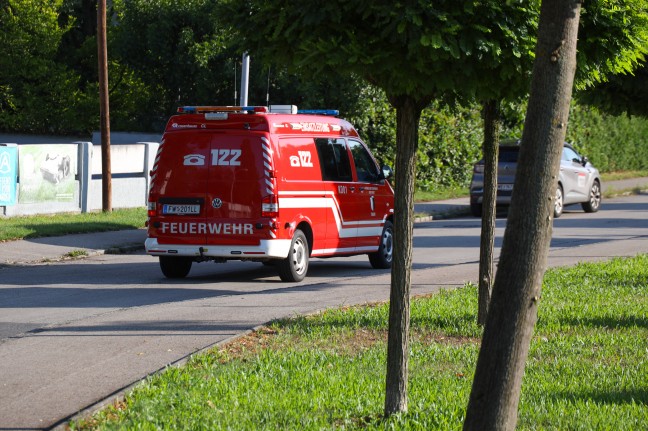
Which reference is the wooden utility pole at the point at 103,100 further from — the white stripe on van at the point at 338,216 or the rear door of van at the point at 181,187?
the rear door of van at the point at 181,187

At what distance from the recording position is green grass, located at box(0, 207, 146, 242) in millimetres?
19219

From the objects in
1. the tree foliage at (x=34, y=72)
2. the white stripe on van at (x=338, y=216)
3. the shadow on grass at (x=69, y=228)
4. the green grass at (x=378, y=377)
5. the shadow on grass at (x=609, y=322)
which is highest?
the tree foliage at (x=34, y=72)

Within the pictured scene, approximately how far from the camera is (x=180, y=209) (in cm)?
1424

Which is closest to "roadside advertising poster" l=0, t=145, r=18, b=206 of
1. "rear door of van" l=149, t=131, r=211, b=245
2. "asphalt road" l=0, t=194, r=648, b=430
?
"asphalt road" l=0, t=194, r=648, b=430

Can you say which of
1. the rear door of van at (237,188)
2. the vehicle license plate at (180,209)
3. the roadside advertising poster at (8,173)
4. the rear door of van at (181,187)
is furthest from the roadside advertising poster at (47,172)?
the rear door of van at (237,188)

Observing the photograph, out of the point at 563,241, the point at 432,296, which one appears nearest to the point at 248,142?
the point at 432,296

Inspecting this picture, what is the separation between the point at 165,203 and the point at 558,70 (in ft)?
31.7

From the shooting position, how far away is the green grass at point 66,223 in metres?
19.2

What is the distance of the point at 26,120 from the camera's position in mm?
39250

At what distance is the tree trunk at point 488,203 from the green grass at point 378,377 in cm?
43

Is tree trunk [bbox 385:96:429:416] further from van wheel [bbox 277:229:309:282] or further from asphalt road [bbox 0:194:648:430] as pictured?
van wheel [bbox 277:229:309:282]

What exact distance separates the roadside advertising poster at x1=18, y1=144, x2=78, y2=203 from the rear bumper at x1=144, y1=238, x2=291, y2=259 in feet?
27.9

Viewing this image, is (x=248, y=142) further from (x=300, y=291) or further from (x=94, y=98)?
(x=94, y=98)

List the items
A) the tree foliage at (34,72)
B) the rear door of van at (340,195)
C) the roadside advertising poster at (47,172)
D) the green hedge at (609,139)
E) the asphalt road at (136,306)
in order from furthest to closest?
the green hedge at (609,139) → the tree foliage at (34,72) → the roadside advertising poster at (47,172) → the rear door of van at (340,195) → the asphalt road at (136,306)
